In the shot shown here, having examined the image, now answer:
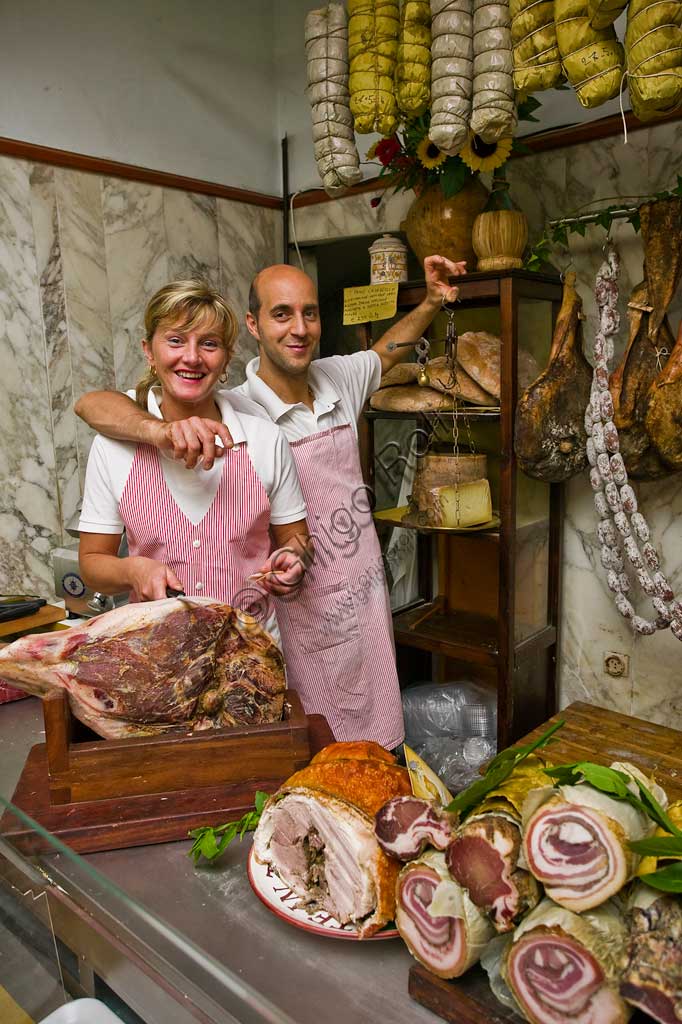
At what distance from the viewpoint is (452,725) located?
315 centimetres

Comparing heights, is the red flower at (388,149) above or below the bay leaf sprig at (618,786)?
above

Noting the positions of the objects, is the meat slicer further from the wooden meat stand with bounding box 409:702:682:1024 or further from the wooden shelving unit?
the wooden meat stand with bounding box 409:702:682:1024

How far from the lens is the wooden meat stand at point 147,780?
1.09 metres

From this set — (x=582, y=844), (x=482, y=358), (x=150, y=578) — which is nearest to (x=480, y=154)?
(x=482, y=358)

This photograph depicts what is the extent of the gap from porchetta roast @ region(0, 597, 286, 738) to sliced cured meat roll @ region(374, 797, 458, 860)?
16.5 inches

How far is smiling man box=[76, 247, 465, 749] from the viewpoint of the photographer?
7.16 feet

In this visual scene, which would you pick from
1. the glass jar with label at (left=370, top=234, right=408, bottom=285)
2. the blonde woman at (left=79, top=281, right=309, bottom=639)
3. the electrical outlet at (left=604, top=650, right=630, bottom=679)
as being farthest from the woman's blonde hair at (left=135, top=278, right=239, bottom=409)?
the electrical outlet at (left=604, top=650, right=630, bottom=679)

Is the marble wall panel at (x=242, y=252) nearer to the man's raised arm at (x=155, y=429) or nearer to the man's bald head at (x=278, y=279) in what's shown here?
the man's bald head at (x=278, y=279)

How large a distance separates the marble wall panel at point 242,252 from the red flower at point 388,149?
3.80 ft

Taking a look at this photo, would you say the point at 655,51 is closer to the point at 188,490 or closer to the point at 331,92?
the point at 331,92

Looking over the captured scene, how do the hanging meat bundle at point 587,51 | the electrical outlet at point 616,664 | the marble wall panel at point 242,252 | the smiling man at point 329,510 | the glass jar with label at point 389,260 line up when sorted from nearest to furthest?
the hanging meat bundle at point 587,51 < the smiling man at point 329,510 < the glass jar with label at point 389,260 < the electrical outlet at point 616,664 < the marble wall panel at point 242,252

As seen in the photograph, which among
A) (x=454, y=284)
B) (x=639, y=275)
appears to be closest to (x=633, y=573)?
(x=639, y=275)

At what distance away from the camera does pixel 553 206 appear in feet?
9.57

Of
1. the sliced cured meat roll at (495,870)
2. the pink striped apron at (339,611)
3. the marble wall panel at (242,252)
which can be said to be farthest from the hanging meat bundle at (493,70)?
the marble wall panel at (242,252)
